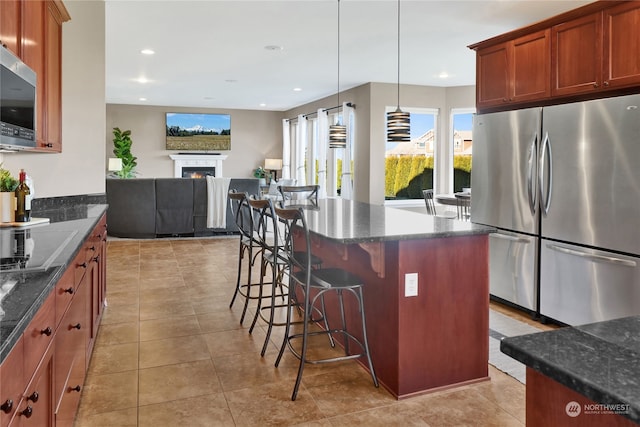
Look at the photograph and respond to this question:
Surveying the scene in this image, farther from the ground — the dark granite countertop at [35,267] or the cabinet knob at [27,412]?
the dark granite countertop at [35,267]

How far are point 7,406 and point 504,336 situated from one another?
3.19 m

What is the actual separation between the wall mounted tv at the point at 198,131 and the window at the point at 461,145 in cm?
613

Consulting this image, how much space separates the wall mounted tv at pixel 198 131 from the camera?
39.1ft

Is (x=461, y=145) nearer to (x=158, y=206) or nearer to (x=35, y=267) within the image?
(x=158, y=206)

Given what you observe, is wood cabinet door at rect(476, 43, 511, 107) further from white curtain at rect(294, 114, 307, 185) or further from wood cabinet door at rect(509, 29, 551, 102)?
white curtain at rect(294, 114, 307, 185)

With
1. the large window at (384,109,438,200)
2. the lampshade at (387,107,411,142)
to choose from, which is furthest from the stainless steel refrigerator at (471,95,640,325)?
the large window at (384,109,438,200)

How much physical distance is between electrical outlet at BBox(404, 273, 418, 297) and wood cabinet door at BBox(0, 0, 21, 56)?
92.1 inches

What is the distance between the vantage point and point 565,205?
3.59 metres

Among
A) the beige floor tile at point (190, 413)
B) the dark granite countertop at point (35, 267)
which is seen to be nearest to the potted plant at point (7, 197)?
the dark granite countertop at point (35, 267)

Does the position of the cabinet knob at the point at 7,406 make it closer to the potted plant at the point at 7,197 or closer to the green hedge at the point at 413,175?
the potted plant at the point at 7,197

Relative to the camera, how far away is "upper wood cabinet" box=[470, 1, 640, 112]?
3.26m

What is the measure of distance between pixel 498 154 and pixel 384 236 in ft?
7.43

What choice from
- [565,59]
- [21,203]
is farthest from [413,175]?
[21,203]

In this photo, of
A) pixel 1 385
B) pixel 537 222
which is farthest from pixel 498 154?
pixel 1 385
